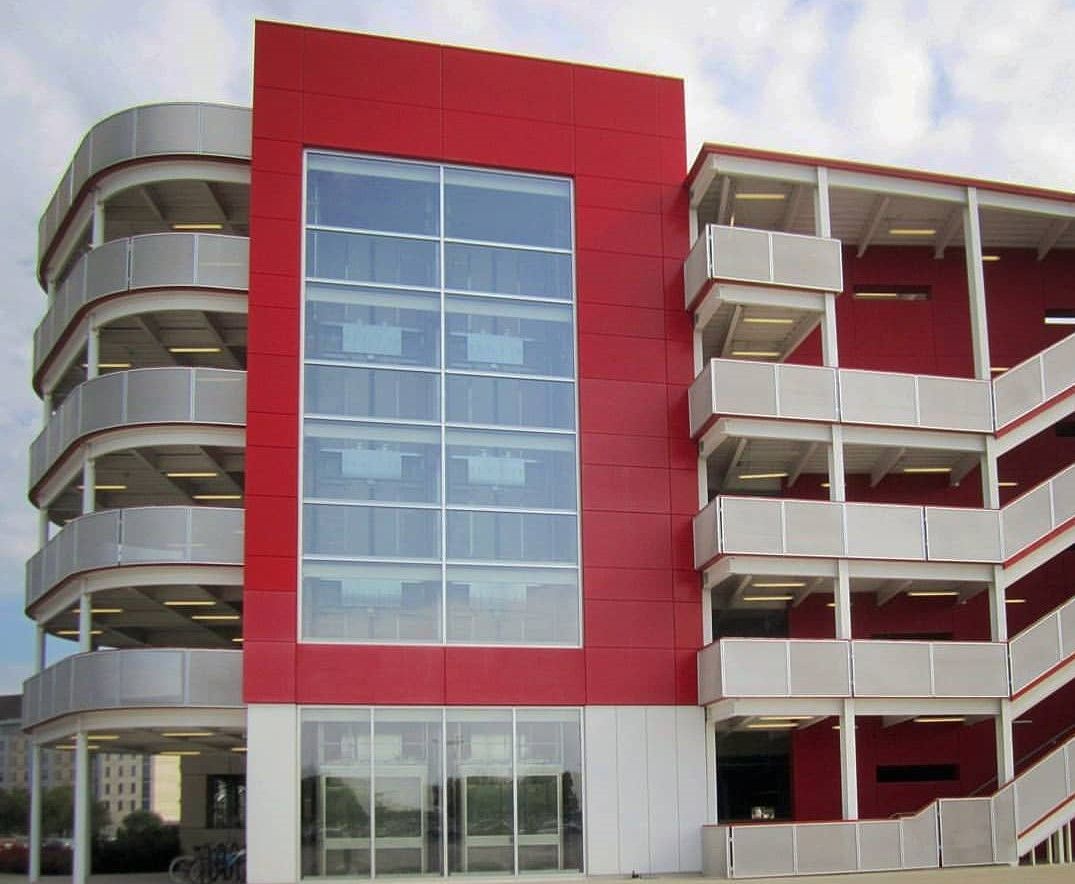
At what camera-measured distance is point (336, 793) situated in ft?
93.8

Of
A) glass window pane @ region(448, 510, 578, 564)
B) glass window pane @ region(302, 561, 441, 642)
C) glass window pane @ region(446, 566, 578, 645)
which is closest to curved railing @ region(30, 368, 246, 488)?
glass window pane @ region(302, 561, 441, 642)

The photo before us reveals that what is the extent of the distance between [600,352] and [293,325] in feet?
21.8

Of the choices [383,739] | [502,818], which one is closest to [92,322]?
[383,739]

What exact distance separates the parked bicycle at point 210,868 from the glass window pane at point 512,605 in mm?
8014

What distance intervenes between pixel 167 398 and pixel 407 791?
9.65 meters

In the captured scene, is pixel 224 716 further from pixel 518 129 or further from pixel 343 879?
pixel 518 129

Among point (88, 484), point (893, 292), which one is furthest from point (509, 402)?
point (893, 292)

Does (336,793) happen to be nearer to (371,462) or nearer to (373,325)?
(371,462)

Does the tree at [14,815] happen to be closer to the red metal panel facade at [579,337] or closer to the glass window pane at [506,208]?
the red metal panel facade at [579,337]

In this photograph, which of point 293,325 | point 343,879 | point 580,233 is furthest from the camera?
point 580,233

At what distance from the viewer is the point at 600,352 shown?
3216cm

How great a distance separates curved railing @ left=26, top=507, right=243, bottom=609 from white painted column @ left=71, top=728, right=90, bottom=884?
377 cm

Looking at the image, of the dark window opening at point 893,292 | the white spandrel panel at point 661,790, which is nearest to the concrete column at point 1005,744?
the white spandrel panel at point 661,790

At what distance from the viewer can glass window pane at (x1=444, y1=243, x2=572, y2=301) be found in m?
31.9
